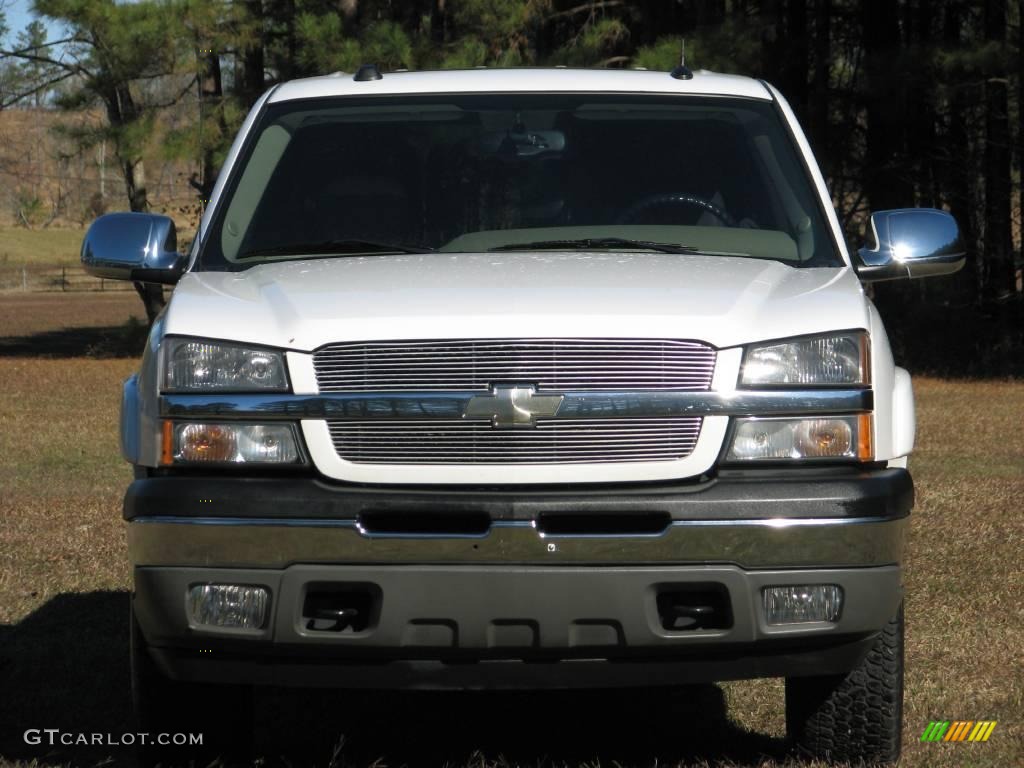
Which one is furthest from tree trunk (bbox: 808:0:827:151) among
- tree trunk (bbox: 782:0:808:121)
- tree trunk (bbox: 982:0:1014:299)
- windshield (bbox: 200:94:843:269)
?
windshield (bbox: 200:94:843:269)

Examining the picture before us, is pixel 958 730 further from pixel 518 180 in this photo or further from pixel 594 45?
pixel 594 45

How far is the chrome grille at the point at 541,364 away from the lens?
3543 millimetres

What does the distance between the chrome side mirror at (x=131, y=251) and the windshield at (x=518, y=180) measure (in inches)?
6.7

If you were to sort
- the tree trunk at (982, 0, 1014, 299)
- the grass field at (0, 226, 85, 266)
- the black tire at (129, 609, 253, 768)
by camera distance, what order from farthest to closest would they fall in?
the grass field at (0, 226, 85, 266) < the tree trunk at (982, 0, 1014, 299) < the black tire at (129, 609, 253, 768)

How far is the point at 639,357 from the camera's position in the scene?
11.7 ft

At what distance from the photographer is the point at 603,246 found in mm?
4395

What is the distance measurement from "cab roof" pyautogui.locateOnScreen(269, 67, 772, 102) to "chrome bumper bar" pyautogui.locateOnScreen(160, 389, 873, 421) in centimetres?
170

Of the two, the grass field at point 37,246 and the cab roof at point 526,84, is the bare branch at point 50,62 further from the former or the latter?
the grass field at point 37,246

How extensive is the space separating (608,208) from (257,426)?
1.54 meters

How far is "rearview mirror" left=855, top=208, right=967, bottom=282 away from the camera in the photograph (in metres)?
4.47

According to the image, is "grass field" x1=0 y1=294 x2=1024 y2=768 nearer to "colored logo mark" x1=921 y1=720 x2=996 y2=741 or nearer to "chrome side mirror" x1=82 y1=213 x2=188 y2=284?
"colored logo mark" x1=921 y1=720 x2=996 y2=741

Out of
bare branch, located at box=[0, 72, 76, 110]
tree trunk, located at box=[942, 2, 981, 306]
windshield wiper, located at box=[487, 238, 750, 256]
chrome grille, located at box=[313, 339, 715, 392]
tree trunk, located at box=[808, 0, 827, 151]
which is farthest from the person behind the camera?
bare branch, located at box=[0, 72, 76, 110]

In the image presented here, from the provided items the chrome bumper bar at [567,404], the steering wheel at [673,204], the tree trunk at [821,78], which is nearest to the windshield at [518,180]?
the steering wheel at [673,204]

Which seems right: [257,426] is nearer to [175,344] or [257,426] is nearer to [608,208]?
[175,344]
